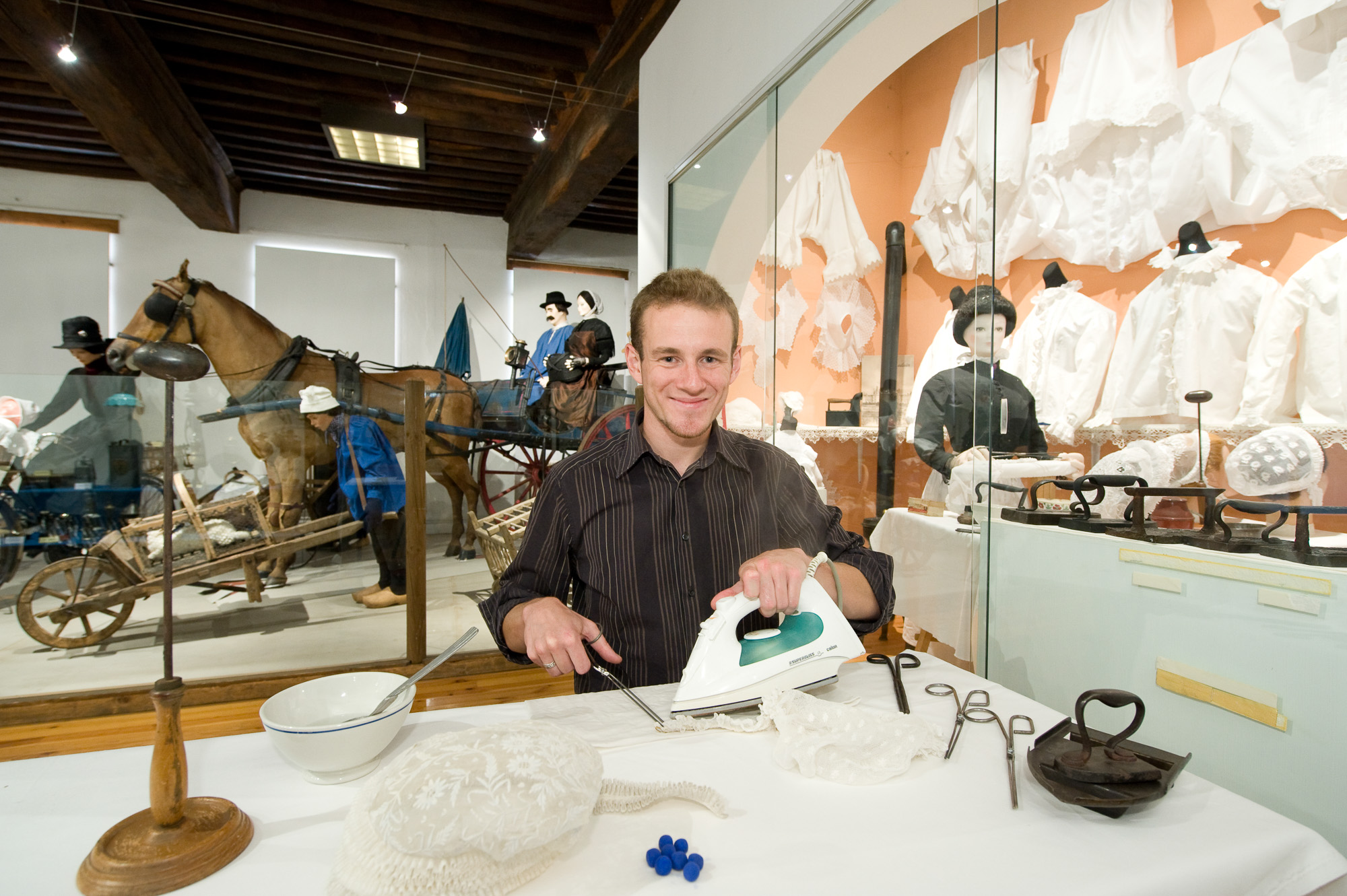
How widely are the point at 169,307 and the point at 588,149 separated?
2.20m

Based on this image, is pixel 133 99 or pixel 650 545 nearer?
pixel 650 545

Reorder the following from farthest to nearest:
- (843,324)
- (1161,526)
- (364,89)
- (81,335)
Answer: (364,89) < (81,335) < (843,324) < (1161,526)

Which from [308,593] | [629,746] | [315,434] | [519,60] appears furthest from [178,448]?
[629,746]

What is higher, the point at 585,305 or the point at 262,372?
the point at 585,305

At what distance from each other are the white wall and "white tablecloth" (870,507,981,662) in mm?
1417

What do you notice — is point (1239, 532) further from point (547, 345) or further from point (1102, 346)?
point (547, 345)

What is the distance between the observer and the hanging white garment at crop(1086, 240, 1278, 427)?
1.04m

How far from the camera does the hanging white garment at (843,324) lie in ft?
5.95

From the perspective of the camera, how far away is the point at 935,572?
1672 millimetres

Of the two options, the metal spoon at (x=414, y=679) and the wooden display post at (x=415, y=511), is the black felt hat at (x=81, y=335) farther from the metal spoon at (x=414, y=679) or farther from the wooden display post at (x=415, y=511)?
the metal spoon at (x=414, y=679)

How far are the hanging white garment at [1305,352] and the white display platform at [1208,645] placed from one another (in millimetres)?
224

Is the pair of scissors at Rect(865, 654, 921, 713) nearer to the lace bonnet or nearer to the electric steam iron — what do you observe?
the electric steam iron

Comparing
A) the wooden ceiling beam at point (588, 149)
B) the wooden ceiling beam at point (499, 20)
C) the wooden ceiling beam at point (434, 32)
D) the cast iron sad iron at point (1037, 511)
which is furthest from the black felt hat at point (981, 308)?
the wooden ceiling beam at point (434, 32)

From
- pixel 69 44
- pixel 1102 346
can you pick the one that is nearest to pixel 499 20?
pixel 69 44
